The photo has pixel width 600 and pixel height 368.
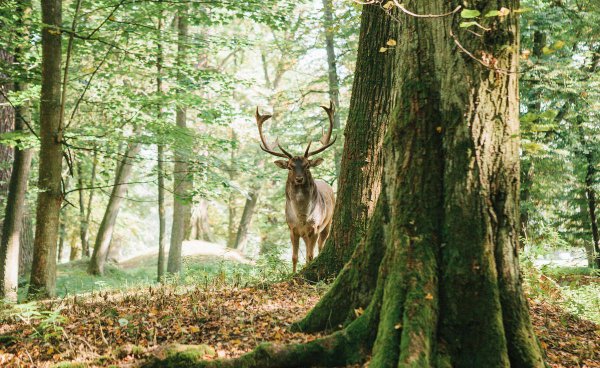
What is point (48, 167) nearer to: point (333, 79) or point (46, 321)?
point (46, 321)

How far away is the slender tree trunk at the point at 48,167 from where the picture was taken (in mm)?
7574

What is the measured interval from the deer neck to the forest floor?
3463mm

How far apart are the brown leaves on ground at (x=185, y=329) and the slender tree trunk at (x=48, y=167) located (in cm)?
109

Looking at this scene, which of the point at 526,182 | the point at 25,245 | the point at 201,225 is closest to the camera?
the point at 25,245

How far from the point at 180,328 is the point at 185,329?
6 cm

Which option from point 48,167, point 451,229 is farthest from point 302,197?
point 451,229

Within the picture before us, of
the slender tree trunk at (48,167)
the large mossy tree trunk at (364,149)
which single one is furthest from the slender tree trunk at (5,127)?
the large mossy tree trunk at (364,149)

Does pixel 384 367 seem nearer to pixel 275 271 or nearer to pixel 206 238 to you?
pixel 275 271

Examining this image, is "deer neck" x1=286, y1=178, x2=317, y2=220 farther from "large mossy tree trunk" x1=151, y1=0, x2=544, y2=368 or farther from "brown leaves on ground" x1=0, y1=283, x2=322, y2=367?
"large mossy tree trunk" x1=151, y1=0, x2=544, y2=368

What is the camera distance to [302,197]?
10.3 metres

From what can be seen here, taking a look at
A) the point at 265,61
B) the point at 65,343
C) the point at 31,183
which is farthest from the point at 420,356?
the point at 265,61

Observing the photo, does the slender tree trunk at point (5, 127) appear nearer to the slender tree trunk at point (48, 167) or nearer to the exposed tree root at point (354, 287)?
the slender tree trunk at point (48, 167)

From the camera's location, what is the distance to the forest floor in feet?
15.3

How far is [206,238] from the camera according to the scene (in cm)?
2677
